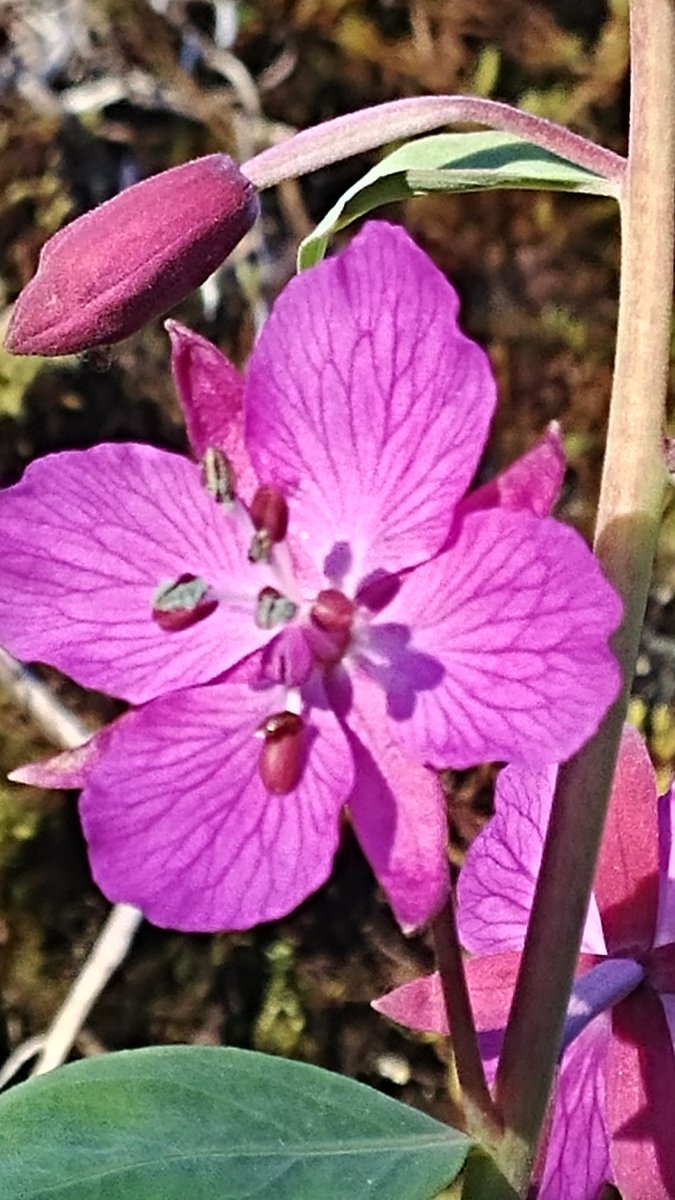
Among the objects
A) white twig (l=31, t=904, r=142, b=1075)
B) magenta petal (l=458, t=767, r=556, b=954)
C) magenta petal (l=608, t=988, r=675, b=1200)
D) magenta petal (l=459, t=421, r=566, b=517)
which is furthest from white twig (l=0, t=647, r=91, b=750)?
magenta petal (l=459, t=421, r=566, b=517)

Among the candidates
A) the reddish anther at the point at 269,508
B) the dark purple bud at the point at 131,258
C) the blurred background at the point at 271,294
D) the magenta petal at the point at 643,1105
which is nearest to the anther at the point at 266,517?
the reddish anther at the point at 269,508

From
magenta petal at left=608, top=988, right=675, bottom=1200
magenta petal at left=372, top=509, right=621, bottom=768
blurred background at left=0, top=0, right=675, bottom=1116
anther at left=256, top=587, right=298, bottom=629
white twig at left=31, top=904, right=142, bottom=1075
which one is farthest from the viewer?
blurred background at left=0, top=0, right=675, bottom=1116

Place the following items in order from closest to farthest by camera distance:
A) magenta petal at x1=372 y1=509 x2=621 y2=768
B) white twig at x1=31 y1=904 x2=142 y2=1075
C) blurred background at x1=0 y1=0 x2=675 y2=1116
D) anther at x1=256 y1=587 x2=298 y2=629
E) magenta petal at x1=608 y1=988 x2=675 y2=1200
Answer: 1. magenta petal at x1=372 y1=509 x2=621 y2=768
2. anther at x1=256 y1=587 x2=298 y2=629
3. magenta petal at x1=608 y1=988 x2=675 y2=1200
4. white twig at x1=31 y1=904 x2=142 y2=1075
5. blurred background at x1=0 y1=0 x2=675 y2=1116

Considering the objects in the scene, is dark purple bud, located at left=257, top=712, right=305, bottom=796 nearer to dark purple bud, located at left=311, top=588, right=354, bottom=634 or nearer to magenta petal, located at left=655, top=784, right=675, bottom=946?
dark purple bud, located at left=311, top=588, right=354, bottom=634

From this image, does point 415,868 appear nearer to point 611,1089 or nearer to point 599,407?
point 611,1089

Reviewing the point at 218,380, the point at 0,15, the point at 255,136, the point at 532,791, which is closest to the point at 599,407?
the point at 255,136

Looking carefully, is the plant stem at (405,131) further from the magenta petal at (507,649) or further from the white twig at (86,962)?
the white twig at (86,962)

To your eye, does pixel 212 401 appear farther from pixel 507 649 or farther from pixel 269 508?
pixel 507 649
